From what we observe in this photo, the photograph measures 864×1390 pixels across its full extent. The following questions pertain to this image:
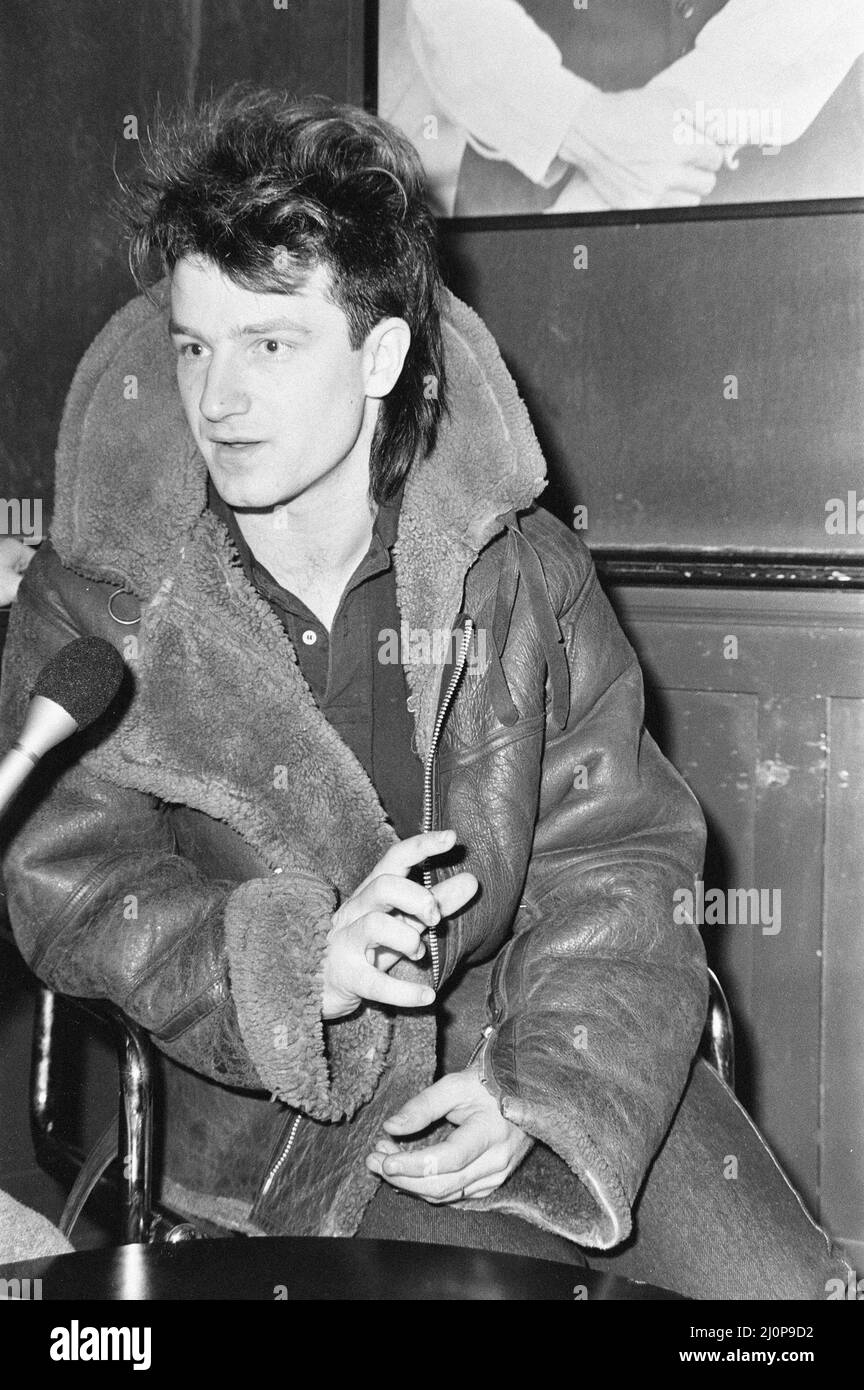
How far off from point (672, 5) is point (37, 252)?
980 mm

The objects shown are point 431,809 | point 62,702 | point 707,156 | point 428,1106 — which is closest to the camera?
point 62,702

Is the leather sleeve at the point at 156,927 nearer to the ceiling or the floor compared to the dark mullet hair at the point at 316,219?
nearer to the floor

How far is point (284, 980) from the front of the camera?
1053 millimetres

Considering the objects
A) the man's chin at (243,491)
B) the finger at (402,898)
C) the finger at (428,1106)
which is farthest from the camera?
the man's chin at (243,491)

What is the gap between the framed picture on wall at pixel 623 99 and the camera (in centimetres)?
182

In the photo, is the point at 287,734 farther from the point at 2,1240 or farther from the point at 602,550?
the point at 602,550

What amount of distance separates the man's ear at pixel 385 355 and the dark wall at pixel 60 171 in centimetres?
40

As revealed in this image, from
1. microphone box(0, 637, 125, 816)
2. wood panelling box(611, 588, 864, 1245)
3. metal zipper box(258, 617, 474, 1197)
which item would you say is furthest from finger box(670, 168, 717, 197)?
microphone box(0, 637, 125, 816)

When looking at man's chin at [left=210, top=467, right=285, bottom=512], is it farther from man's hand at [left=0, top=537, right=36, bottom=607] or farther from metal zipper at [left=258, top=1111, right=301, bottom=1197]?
metal zipper at [left=258, top=1111, right=301, bottom=1197]

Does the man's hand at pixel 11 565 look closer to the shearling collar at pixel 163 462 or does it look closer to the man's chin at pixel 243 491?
the shearling collar at pixel 163 462

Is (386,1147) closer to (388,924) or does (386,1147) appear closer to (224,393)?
(388,924)

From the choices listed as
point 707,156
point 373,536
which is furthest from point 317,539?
point 707,156

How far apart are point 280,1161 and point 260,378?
25.7 inches

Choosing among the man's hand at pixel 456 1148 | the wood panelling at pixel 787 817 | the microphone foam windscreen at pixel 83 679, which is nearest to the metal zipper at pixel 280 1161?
the man's hand at pixel 456 1148
